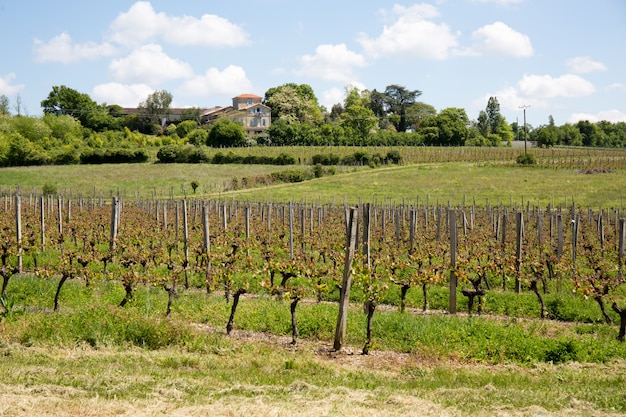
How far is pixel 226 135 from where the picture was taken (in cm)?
8825

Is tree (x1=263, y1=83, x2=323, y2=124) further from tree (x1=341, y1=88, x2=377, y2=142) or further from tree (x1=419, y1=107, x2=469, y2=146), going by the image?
tree (x1=419, y1=107, x2=469, y2=146)

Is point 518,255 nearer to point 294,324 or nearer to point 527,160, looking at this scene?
point 294,324

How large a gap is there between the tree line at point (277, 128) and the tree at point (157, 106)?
0.59 feet

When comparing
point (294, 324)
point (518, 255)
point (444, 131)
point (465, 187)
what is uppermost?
point (444, 131)

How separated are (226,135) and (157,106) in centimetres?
3419

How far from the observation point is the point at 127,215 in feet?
97.7

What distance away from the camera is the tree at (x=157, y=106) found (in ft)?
380

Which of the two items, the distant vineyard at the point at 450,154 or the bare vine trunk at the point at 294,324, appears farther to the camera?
the distant vineyard at the point at 450,154

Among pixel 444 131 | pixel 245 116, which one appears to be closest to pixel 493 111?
pixel 444 131

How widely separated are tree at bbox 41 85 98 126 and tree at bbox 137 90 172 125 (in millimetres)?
8479

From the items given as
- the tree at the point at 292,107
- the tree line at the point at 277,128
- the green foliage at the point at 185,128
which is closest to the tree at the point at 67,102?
the tree line at the point at 277,128

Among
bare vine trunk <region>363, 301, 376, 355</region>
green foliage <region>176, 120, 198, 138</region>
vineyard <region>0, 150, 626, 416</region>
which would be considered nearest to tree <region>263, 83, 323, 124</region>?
green foliage <region>176, 120, 198, 138</region>

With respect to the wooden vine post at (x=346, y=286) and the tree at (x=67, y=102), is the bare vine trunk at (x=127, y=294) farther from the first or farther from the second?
the tree at (x=67, y=102)

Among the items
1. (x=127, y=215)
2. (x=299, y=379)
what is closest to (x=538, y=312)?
(x=299, y=379)
